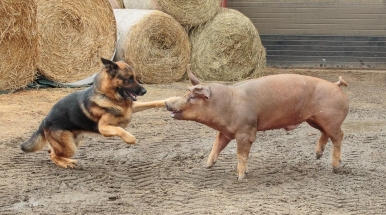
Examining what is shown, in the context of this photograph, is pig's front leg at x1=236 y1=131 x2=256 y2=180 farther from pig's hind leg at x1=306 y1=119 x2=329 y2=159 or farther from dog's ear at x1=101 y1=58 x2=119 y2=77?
dog's ear at x1=101 y1=58 x2=119 y2=77

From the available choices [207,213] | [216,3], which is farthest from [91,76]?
[207,213]

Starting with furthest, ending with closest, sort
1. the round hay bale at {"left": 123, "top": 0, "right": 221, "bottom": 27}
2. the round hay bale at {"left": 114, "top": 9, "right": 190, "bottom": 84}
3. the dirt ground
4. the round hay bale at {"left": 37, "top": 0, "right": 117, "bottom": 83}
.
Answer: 1. the round hay bale at {"left": 123, "top": 0, "right": 221, "bottom": 27}
2. the round hay bale at {"left": 114, "top": 9, "right": 190, "bottom": 84}
3. the round hay bale at {"left": 37, "top": 0, "right": 117, "bottom": 83}
4. the dirt ground

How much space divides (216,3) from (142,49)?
1.70 m

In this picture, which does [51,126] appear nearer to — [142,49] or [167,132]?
[167,132]

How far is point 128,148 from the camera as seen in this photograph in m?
7.34

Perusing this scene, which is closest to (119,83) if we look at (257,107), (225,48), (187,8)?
(257,107)

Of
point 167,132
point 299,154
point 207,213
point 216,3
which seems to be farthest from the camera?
point 216,3

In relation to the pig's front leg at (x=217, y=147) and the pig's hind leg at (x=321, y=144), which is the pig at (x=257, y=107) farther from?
the pig's hind leg at (x=321, y=144)

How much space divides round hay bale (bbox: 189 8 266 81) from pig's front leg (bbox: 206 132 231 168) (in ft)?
20.6

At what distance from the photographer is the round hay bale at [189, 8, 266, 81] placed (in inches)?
489

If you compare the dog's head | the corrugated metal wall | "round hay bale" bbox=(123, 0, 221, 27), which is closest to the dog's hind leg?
the dog's head

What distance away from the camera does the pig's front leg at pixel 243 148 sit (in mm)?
5941

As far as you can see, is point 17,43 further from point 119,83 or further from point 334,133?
point 334,133

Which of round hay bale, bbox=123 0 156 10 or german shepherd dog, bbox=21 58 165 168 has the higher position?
german shepherd dog, bbox=21 58 165 168
